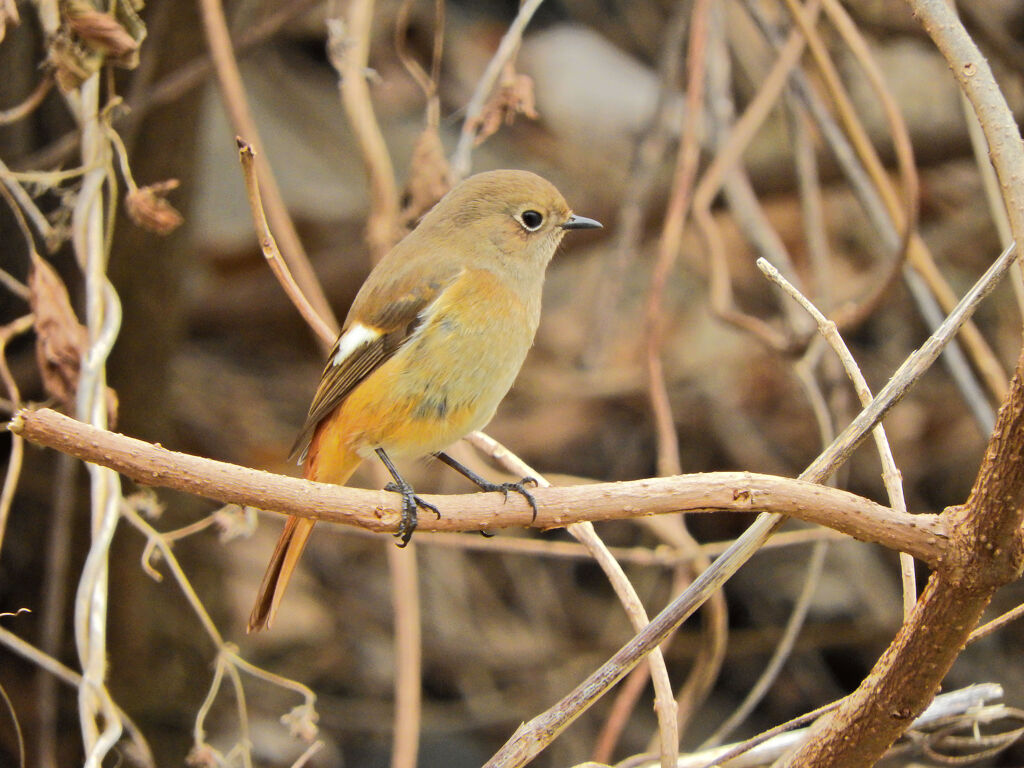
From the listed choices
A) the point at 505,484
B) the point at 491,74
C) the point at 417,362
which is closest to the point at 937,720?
the point at 505,484

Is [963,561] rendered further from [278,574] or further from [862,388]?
[278,574]

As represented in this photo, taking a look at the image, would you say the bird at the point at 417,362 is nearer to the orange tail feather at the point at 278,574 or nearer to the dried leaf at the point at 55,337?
the orange tail feather at the point at 278,574

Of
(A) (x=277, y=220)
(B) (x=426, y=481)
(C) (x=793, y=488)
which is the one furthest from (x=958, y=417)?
(C) (x=793, y=488)

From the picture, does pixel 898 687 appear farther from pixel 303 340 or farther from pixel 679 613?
pixel 303 340

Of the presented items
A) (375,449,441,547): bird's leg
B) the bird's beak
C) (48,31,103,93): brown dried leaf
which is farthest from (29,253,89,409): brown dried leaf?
the bird's beak

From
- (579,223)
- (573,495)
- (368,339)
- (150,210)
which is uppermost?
(579,223)
